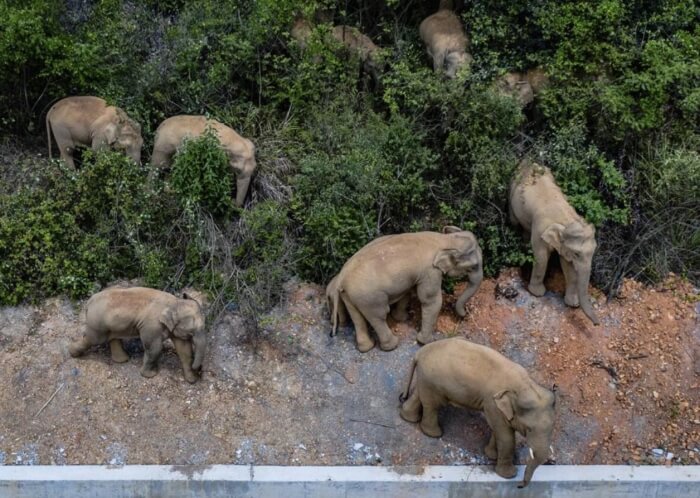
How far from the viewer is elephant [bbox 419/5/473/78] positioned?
407 inches

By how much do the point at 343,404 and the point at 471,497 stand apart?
1.53 m

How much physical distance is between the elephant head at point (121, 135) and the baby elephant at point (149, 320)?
2183mm

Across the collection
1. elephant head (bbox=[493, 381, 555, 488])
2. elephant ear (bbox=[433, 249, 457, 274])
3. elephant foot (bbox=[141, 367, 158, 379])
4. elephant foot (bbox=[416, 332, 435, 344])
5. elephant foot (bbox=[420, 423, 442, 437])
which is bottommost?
elephant foot (bbox=[141, 367, 158, 379])

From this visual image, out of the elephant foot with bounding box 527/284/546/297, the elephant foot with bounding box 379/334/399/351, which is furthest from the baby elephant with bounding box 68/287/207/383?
the elephant foot with bounding box 527/284/546/297

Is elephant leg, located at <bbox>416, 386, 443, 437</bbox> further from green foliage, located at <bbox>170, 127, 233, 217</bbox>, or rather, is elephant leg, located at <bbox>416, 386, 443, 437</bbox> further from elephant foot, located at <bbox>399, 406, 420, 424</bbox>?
green foliage, located at <bbox>170, 127, 233, 217</bbox>

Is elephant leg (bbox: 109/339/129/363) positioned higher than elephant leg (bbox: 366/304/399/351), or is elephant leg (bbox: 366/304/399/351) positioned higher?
elephant leg (bbox: 366/304/399/351)

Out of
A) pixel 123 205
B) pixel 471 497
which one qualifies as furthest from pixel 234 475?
pixel 123 205

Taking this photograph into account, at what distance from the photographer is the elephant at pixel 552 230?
8.77 m

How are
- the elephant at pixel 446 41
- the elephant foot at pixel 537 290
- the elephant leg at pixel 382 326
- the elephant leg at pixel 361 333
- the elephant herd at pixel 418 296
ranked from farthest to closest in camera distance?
the elephant at pixel 446 41 → the elephant foot at pixel 537 290 → the elephant leg at pixel 361 333 → the elephant leg at pixel 382 326 → the elephant herd at pixel 418 296

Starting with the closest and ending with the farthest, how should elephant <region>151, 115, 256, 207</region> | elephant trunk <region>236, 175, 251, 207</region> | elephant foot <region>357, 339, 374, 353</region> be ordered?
elephant foot <region>357, 339, 374, 353</region> < elephant <region>151, 115, 256, 207</region> < elephant trunk <region>236, 175, 251, 207</region>

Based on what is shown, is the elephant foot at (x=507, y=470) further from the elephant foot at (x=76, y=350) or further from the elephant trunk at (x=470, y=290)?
the elephant foot at (x=76, y=350)

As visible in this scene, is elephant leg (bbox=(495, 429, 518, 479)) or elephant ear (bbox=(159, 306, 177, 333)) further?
elephant ear (bbox=(159, 306, 177, 333))

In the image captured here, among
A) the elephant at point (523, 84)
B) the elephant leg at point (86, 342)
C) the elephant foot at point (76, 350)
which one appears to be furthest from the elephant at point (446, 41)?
the elephant foot at point (76, 350)

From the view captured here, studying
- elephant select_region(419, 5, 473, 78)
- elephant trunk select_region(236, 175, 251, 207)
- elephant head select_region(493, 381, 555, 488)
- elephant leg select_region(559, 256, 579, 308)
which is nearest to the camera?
elephant head select_region(493, 381, 555, 488)
